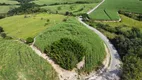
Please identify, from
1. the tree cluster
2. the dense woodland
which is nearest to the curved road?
the dense woodland

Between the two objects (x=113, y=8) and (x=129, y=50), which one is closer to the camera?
(x=129, y=50)

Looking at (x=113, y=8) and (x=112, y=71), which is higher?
(x=112, y=71)

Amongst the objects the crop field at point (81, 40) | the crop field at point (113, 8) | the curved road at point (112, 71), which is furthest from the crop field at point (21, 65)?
the crop field at point (113, 8)

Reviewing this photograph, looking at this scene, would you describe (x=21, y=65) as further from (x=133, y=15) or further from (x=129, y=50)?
(x=133, y=15)

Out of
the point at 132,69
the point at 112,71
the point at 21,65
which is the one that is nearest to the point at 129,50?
the point at 112,71

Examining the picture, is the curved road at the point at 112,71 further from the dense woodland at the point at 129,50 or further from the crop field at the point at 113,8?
the crop field at the point at 113,8

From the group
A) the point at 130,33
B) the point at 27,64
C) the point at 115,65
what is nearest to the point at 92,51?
the point at 115,65
